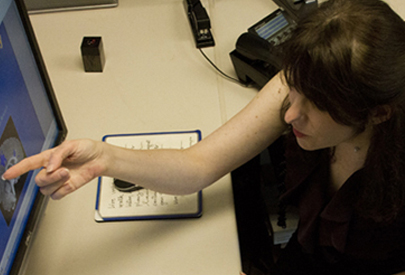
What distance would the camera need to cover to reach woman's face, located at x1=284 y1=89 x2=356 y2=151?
2.28 ft

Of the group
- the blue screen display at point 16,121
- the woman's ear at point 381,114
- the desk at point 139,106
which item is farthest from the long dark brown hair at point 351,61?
the blue screen display at point 16,121

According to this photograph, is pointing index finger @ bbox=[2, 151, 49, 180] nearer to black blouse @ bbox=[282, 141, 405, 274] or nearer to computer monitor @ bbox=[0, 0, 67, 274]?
computer monitor @ bbox=[0, 0, 67, 274]

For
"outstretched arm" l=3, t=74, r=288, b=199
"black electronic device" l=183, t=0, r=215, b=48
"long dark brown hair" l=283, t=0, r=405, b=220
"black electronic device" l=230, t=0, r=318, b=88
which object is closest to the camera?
"long dark brown hair" l=283, t=0, r=405, b=220

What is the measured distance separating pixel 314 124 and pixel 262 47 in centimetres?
42

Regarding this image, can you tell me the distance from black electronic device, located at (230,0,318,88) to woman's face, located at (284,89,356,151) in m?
0.33

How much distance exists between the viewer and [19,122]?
747mm

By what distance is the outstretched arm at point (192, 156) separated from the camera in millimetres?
751

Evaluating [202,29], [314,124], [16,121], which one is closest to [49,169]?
[16,121]

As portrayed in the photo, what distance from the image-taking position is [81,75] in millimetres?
1165

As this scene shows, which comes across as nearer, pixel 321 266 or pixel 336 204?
pixel 336 204

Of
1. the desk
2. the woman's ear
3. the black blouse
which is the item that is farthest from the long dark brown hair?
the desk

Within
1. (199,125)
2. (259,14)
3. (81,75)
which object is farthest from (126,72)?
(259,14)

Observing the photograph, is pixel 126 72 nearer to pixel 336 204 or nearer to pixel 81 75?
pixel 81 75

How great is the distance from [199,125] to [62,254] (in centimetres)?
43
